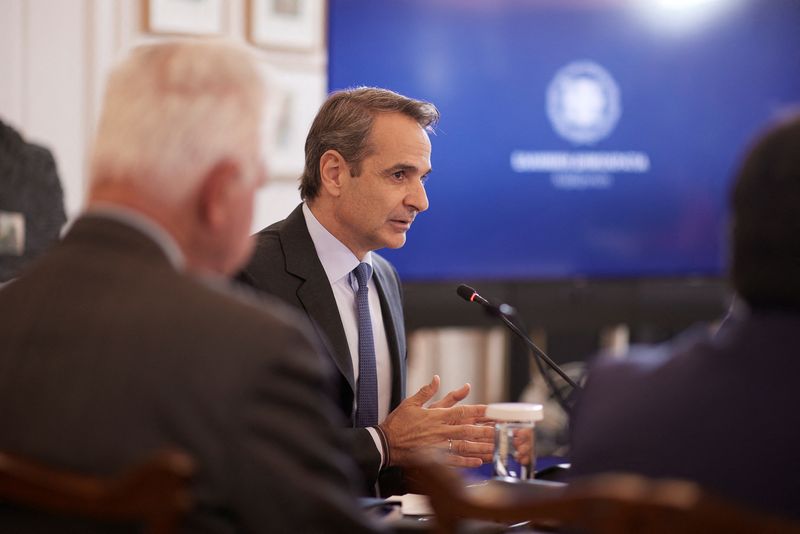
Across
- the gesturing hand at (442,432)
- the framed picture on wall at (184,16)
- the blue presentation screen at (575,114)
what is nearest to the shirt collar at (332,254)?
the gesturing hand at (442,432)

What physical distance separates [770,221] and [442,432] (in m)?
1.29

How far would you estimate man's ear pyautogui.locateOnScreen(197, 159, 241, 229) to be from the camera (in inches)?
54.2

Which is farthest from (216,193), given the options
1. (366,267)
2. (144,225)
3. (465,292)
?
(366,267)

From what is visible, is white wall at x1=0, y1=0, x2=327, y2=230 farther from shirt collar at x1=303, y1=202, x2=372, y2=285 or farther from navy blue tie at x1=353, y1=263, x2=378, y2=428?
navy blue tie at x1=353, y1=263, x2=378, y2=428

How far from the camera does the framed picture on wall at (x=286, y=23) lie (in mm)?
4410

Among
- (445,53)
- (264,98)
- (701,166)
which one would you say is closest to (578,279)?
(701,166)

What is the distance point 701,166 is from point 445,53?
1.32 meters

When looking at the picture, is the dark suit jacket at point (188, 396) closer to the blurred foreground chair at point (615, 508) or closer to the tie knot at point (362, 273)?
the blurred foreground chair at point (615, 508)

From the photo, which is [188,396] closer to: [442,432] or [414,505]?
[414,505]

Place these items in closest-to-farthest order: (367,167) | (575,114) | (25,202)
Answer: (367,167) → (25,202) → (575,114)

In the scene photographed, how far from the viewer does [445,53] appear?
174 inches

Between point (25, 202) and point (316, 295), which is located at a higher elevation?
point (25, 202)

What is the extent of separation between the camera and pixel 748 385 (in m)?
1.20

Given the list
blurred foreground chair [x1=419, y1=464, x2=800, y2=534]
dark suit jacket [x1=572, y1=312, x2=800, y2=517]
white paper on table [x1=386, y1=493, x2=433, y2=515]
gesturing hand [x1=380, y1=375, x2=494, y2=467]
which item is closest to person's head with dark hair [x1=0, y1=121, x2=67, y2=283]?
gesturing hand [x1=380, y1=375, x2=494, y2=467]
